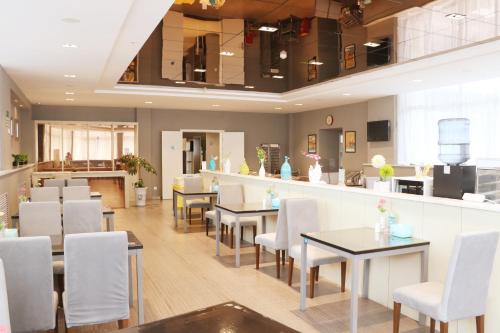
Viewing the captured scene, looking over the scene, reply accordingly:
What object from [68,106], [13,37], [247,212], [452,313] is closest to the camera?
[452,313]

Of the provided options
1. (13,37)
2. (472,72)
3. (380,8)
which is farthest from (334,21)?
(13,37)

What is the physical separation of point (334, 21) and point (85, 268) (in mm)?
10691

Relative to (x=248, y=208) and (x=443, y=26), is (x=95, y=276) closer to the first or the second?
(x=248, y=208)

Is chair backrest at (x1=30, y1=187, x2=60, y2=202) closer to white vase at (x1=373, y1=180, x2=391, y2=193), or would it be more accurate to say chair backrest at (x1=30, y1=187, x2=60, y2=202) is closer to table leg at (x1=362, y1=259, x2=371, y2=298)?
table leg at (x1=362, y1=259, x2=371, y2=298)

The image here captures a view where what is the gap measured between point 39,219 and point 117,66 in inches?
112

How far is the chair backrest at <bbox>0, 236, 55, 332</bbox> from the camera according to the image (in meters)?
2.63

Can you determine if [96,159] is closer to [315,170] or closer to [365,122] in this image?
[365,122]

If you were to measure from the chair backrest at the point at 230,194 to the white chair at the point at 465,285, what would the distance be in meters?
3.98

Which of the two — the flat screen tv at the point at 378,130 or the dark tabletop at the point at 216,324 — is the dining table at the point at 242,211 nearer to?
the dark tabletop at the point at 216,324

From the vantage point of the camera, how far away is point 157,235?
24.3 feet

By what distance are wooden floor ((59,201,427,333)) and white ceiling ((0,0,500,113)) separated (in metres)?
2.81

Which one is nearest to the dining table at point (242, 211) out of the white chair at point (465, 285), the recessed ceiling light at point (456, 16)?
A: the white chair at point (465, 285)

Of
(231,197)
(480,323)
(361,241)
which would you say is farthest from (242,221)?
(480,323)

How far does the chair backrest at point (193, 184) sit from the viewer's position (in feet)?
27.8
